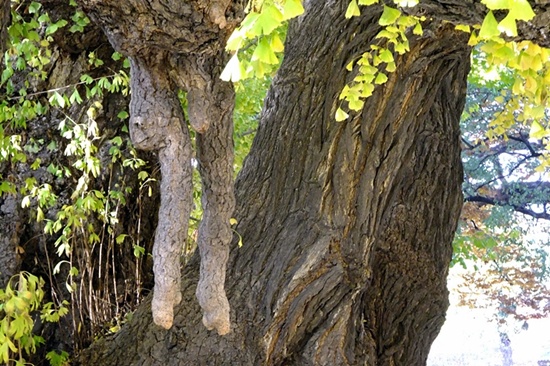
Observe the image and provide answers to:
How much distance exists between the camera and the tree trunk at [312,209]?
3.29m

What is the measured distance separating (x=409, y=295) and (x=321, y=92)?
138 centimetres

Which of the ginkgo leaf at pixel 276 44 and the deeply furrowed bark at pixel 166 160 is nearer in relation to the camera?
the ginkgo leaf at pixel 276 44

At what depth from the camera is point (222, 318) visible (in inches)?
94.0

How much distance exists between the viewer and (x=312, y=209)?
343 cm

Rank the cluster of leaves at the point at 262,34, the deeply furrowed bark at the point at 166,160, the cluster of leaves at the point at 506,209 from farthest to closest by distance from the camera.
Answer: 1. the cluster of leaves at the point at 506,209
2. the deeply furrowed bark at the point at 166,160
3. the cluster of leaves at the point at 262,34

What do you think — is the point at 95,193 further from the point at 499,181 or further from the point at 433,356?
the point at 433,356

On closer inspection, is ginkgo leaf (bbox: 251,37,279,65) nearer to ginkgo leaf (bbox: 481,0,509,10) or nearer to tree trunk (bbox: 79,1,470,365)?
ginkgo leaf (bbox: 481,0,509,10)

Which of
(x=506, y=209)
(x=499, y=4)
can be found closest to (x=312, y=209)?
(x=499, y=4)

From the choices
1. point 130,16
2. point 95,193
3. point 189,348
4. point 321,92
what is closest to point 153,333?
point 189,348

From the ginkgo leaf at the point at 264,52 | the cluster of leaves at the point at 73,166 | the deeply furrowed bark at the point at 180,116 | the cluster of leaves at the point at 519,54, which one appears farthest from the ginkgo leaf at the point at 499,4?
the cluster of leaves at the point at 73,166

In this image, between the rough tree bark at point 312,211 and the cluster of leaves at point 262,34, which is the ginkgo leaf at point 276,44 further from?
the rough tree bark at point 312,211

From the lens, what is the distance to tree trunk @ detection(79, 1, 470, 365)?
3291 mm

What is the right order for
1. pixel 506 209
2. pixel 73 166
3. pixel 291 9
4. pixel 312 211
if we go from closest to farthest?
pixel 291 9
pixel 312 211
pixel 73 166
pixel 506 209

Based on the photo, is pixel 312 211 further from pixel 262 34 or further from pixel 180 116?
pixel 262 34
